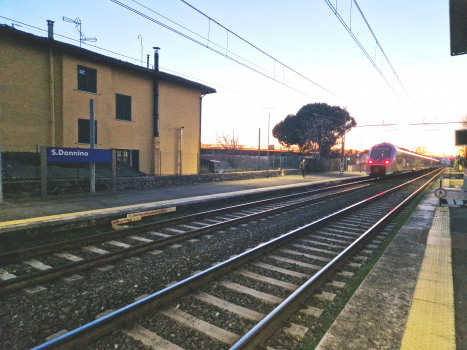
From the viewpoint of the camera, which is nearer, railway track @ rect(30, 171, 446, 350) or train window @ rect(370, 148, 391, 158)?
railway track @ rect(30, 171, 446, 350)

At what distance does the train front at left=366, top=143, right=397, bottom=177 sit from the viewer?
26766 millimetres

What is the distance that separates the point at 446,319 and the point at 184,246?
470 centimetres

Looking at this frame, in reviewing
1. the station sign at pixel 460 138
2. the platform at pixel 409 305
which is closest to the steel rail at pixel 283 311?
the platform at pixel 409 305

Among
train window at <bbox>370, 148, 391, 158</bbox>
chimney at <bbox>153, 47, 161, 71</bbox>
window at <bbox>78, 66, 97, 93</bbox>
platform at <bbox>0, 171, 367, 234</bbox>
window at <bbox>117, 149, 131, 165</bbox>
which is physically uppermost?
chimney at <bbox>153, 47, 161, 71</bbox>

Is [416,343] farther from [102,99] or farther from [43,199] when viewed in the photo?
[102,99]

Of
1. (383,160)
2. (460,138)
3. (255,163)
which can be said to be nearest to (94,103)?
(460,138)

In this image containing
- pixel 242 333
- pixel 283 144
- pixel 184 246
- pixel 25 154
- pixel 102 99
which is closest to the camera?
pixel 242 333

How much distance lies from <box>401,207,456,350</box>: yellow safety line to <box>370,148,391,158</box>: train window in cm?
2349

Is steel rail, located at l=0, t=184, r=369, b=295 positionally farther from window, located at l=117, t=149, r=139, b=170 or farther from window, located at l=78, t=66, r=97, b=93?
window, located at l=78, t=66, r=97, b=93

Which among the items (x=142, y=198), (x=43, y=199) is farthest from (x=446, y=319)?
(x=43, y=199)

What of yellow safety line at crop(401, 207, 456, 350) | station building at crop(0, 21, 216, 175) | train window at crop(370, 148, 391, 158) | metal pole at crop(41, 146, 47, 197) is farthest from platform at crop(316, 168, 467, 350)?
train window at crop(370, 148, 391, 158)

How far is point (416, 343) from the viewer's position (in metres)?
2.94

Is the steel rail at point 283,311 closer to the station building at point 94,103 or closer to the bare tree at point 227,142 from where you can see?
the station building at point 94,103

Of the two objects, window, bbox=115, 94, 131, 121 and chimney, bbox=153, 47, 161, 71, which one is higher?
chimney, bbox=153, 47, 161, 71
